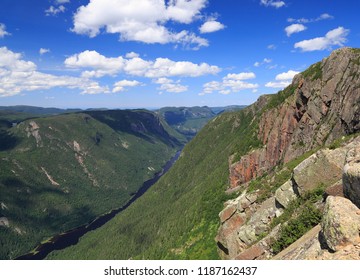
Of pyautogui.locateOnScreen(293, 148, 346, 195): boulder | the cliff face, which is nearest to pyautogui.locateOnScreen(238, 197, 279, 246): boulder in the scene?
pyautogui.locateOnScreen(293, 148, 346, 195): boulder

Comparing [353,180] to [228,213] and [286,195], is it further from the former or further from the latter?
[228,213]

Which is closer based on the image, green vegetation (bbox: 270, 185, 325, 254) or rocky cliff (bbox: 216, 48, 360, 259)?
rocky cliff (bbox: 216, 48, 360, 259)

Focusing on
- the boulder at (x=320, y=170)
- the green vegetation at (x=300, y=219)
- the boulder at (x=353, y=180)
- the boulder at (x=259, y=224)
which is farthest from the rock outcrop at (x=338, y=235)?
the boulder at (x=259, y=224)

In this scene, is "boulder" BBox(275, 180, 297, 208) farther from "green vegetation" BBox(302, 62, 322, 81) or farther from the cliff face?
"green vegetation" BBox(302, 62, 322, 81)

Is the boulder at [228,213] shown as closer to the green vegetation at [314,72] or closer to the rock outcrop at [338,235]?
the rock outcrop at [338,235]

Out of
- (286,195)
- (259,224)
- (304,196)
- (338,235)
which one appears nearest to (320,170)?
(304,196)

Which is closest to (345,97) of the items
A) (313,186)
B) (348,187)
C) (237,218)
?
(237,218)
